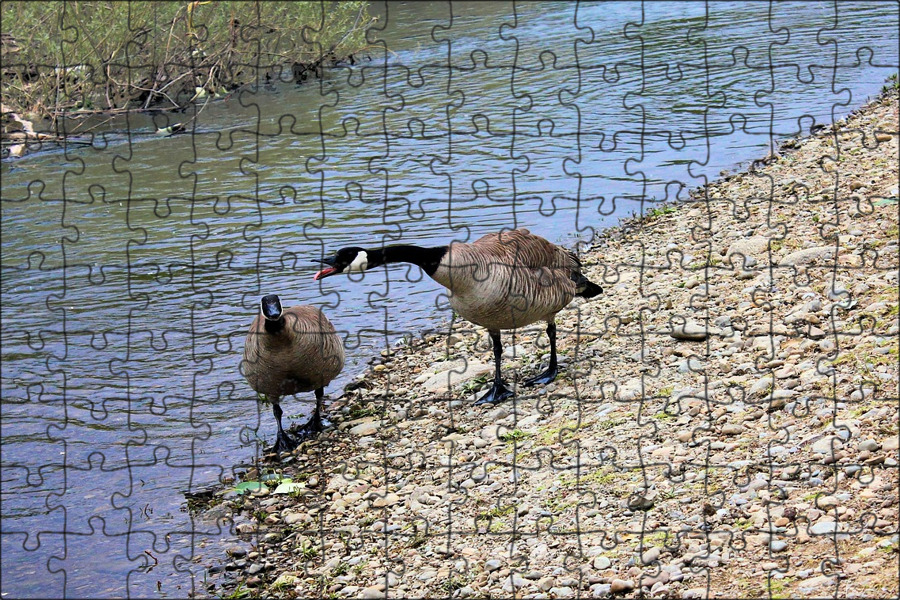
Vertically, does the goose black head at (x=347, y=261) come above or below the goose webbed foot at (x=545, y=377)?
above

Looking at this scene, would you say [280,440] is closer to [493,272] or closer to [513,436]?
[513,436]

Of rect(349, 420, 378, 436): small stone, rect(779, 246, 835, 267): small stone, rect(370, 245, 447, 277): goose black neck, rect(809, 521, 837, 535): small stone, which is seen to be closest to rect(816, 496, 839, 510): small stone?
rect(809, 521, 837, 535): small stone

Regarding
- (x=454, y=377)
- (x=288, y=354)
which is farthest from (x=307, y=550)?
(x=454, y=377)

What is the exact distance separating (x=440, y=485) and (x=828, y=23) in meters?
16.5

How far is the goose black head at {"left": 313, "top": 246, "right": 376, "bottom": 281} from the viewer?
26.3 feet

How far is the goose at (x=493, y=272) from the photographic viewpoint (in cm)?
810

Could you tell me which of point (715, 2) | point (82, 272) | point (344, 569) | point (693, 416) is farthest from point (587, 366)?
point (715, 2)

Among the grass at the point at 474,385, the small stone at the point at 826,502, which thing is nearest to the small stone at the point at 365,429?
the grass at the point at 474,385

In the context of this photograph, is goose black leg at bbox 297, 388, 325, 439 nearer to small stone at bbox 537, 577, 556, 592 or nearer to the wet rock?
the wet rock

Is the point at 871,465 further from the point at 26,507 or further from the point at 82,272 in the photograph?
the point at 82,272

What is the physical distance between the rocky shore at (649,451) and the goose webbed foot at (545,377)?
0.30 feet

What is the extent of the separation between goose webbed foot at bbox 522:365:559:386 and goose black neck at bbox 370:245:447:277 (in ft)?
5.53

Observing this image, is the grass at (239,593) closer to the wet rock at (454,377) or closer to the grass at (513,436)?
the grass at (513,436)

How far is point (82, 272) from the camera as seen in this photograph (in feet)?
47.3
